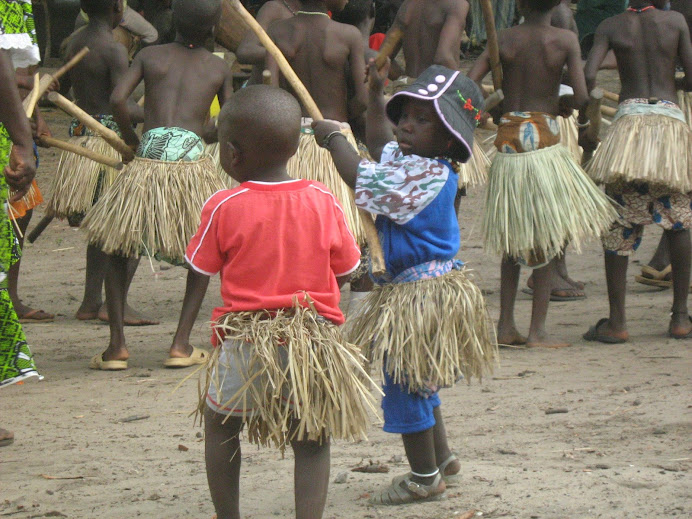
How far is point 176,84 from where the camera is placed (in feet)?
16.0

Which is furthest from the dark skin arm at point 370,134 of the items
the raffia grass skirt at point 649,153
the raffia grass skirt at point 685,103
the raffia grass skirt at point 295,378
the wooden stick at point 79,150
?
the raffia grass skirt at point 685,103

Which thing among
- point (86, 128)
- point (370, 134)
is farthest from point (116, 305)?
point (370, 134)

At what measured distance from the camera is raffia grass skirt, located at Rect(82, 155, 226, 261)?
4688mm

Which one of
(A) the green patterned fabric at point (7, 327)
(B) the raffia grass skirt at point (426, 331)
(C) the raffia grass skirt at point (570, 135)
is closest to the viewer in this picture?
(B) the raffia grass skirt at point (426, 331)

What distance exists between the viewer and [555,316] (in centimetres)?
588

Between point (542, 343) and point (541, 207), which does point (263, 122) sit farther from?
point (542, 343)

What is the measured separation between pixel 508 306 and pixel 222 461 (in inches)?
112

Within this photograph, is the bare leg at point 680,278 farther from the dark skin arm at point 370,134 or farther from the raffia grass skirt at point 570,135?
the dark skin arm at point 370,134

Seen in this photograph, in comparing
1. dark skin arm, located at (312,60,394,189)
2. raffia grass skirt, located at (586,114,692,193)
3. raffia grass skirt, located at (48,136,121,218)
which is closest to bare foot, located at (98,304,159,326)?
raffia grass skirt, located at (48,136,121,218)

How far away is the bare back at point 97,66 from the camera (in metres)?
5.26

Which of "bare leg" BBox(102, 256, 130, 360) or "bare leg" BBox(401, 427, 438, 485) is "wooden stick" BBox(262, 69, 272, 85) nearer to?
"bare leg" BBox(102, 256, 130, 360)

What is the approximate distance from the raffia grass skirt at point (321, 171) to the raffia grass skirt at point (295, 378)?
2.36m

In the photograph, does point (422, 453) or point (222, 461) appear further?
point (422, 453)

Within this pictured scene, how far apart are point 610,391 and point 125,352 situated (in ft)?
7.50
